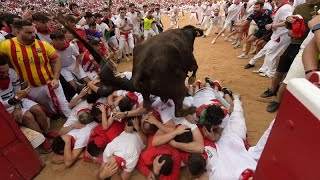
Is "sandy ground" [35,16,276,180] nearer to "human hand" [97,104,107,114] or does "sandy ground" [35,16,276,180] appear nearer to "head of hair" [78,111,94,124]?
"head of hair" [78,111,94,124]

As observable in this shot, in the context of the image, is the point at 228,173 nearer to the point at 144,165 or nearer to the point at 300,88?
the point at 144,165

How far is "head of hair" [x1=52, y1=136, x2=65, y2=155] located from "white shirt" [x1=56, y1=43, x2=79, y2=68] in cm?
216

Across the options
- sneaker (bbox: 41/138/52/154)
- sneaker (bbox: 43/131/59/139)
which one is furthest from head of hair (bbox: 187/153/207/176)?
sneaker (bbox: 43/131/59/139)

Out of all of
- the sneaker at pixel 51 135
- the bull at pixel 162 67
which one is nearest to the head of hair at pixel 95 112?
the bull at pixel 162 67

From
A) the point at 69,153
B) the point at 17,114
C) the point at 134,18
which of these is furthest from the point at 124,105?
the point at 134,18

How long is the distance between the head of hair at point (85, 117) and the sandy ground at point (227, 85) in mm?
574

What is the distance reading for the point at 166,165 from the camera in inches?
110

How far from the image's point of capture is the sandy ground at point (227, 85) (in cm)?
342

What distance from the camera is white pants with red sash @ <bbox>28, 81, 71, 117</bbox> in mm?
4429

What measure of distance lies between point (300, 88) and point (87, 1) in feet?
94.7

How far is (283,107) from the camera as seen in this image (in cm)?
100

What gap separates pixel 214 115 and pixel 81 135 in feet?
6.08

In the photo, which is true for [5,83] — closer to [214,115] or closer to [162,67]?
[162,67]

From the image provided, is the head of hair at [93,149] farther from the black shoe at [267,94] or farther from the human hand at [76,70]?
the black shoe at [267,94]
